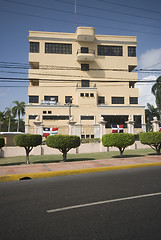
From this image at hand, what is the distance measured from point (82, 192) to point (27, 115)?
29679 mm

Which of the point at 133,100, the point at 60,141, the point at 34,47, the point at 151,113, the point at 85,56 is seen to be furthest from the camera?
the point at 151,113

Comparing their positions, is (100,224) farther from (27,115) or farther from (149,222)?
(27,115)

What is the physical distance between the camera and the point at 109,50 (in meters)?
41.4

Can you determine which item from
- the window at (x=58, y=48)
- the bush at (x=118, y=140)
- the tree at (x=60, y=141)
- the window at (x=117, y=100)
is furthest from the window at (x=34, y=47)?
the tree at (x=60, y=141)

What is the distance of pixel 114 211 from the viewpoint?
356cm

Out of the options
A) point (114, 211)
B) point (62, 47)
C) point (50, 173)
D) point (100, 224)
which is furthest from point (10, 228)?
point (62, 47)

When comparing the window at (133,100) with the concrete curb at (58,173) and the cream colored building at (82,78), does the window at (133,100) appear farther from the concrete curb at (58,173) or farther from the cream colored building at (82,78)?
the concrete curb at (58,173)

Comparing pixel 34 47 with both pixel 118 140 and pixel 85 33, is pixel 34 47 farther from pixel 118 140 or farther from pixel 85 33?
pixel 118 140

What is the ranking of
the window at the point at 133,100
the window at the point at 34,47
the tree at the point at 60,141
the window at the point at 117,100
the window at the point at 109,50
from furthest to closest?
the window at the point at 109,50, the window at the point at 133,100, the window at the point at 117,100, the window at the point at 34,47, the tree at the point at 60,141

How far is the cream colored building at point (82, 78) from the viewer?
34.5 meters

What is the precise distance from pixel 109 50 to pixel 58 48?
11.5 m

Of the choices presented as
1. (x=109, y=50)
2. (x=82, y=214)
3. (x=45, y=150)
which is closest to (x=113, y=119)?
(x=109, y=50)

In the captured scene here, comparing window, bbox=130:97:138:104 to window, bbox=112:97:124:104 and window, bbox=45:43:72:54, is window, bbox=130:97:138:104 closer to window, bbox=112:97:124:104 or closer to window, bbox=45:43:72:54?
window, bbox=112:97:124:104

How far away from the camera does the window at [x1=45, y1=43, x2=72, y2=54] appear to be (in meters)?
38.8
